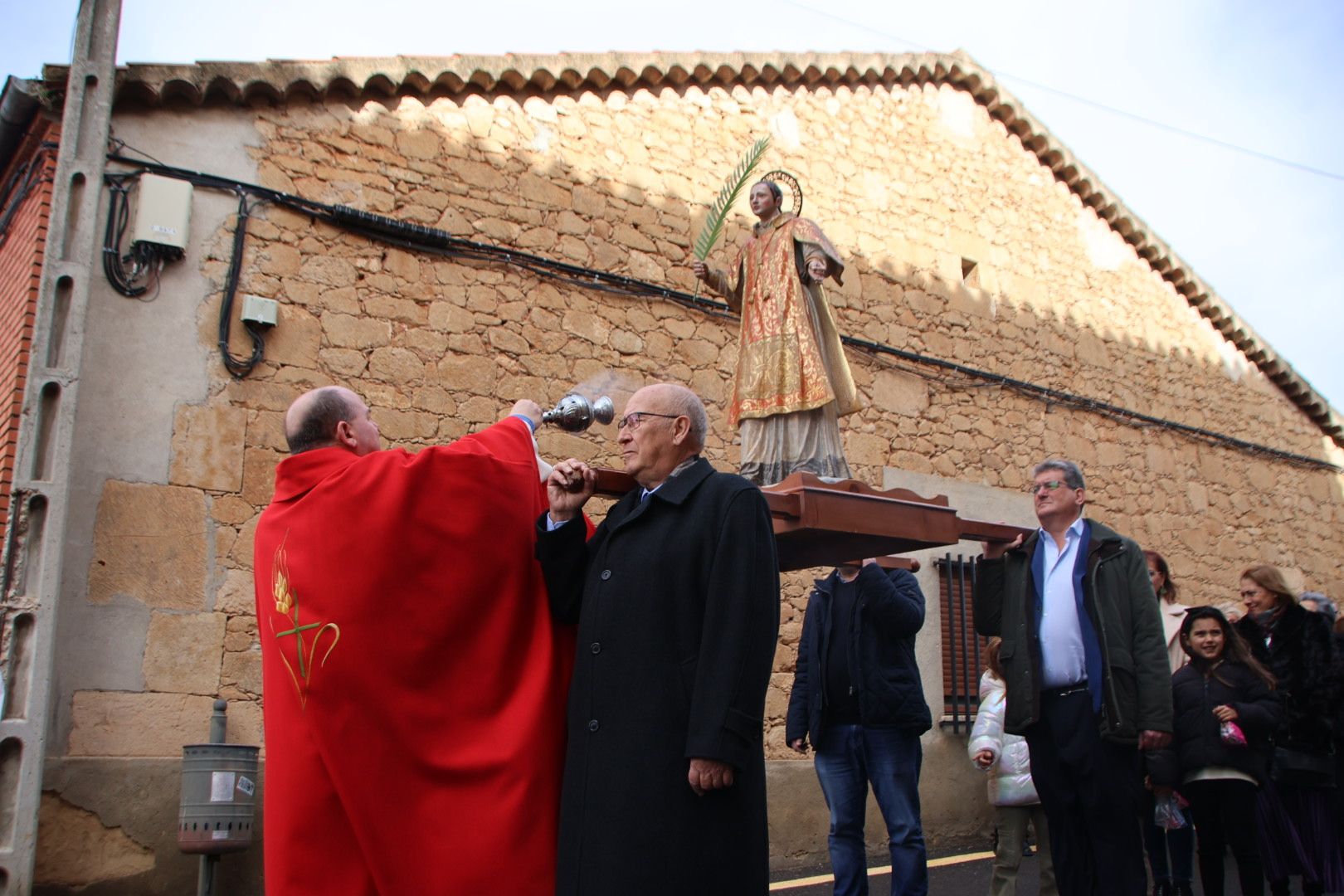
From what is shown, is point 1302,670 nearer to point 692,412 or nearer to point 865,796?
point 865,796

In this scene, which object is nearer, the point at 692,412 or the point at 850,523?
the point at 692,412

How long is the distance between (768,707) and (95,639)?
4.32m

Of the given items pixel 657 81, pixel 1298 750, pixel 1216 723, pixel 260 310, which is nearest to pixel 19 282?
pixel 260 310

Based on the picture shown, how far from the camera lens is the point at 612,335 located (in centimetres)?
832

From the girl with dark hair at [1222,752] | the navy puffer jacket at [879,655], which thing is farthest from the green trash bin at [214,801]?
the girl with dark hair at [1222,752]

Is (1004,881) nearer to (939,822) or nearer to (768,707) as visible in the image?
(768,707)

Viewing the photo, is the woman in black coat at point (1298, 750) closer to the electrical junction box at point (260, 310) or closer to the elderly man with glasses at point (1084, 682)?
the elderly man with glasses at point (1084, 682)

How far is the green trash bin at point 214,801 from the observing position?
Answer: 5805mm

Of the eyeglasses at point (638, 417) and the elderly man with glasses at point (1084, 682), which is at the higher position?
the eyeglasses at point (638, 417)

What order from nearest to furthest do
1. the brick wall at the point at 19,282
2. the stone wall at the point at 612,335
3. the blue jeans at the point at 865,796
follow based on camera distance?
the blue jeans at the point at 865,796 → the brick wall at the point at 19,282 → the stone wall at the point at 612,335

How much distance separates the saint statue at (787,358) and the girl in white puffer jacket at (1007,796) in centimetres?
158

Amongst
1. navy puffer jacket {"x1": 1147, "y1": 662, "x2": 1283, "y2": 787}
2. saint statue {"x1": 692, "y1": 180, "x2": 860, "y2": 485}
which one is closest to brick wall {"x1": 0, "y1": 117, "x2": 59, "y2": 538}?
saint statue {"x1": 692, "y1": 180, "x2": 860, "y2": 485}

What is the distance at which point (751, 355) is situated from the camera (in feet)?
17.0

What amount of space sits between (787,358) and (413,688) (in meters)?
2.38
